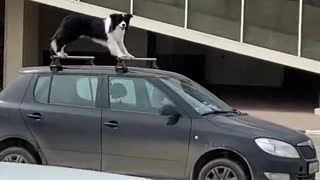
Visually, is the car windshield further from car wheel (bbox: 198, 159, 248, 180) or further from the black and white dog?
the black and white dog

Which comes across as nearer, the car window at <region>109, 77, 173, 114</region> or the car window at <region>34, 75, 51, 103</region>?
the car window at <region>109, 77, 173, 114</region>

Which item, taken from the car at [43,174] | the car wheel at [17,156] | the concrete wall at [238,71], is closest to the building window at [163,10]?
the concrete wall at [238,71]

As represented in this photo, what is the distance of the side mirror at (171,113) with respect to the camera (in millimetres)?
Result: 8273

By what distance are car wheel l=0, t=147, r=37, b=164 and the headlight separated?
2.85 m

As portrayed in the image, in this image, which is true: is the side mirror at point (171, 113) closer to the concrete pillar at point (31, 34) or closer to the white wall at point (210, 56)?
the concrete pillar at point (31, 34)

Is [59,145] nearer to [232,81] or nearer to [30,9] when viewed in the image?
[30,9]

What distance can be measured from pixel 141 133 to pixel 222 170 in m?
1.06

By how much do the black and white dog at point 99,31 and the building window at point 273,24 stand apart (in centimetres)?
668

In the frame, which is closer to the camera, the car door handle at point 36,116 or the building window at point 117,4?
the car door handle at point 36,116

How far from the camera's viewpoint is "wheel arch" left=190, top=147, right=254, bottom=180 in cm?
805

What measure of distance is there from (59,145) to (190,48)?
23.6 meters

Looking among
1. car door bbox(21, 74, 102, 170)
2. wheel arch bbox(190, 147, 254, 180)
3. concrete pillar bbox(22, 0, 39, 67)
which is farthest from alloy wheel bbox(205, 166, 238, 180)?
concrete pillar bbox(22, 0, 39, 67)

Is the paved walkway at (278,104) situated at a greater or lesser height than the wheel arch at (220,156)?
lesser

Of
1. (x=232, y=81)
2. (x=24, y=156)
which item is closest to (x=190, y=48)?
(x=232, y=81)
